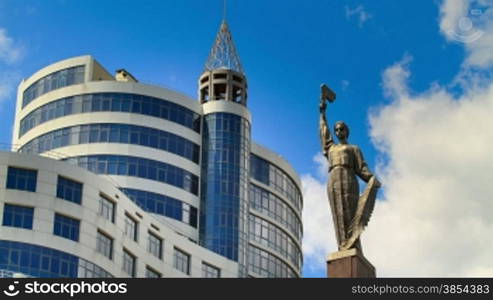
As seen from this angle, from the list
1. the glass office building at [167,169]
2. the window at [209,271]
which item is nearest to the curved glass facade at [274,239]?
the glass office building at [167,169]

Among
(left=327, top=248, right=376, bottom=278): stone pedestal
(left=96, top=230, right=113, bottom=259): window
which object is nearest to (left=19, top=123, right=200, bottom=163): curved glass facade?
(left=96, top=230, right=113, bottom=259): window

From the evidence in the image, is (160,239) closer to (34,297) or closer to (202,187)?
(202,187)

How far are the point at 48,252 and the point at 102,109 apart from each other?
28854 millimetres

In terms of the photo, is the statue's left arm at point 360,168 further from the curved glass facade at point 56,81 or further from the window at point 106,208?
the curved glass facade at point 56,81

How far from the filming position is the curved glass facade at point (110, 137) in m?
102

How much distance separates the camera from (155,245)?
8844cm

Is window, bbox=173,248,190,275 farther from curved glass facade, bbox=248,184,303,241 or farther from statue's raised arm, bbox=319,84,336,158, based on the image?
statue's raised arm, bbox=319,84,336,158

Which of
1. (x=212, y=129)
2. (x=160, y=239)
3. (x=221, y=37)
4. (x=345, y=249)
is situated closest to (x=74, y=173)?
(x=160, y=239)

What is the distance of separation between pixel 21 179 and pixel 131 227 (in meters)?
11.1

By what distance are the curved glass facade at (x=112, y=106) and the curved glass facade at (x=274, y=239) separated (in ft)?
40.4

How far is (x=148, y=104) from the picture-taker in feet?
341

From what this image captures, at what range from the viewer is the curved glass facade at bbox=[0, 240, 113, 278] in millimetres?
74500

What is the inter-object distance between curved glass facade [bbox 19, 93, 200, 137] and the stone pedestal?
265ft

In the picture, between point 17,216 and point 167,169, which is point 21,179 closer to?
point 17,216
